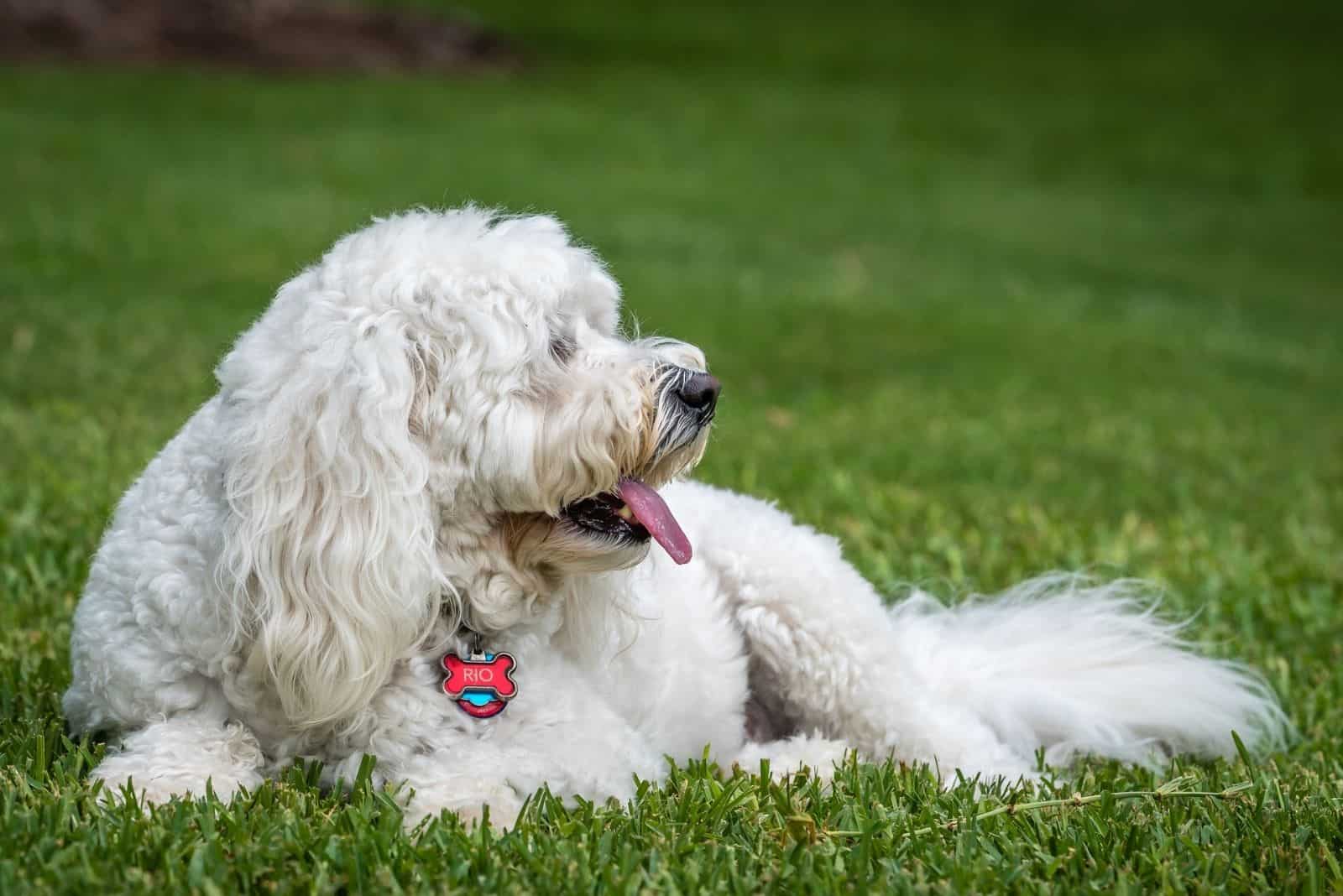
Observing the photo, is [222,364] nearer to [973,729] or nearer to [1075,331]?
[973,729]

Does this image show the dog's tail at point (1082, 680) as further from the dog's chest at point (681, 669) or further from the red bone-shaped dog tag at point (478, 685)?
the red bone-shaped dog tag at point (478, 685)

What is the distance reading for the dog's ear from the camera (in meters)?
3.04

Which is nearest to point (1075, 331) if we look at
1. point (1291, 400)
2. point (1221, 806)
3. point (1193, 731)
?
point (1291, 400)

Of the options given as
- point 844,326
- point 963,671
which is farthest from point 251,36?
point 963,671

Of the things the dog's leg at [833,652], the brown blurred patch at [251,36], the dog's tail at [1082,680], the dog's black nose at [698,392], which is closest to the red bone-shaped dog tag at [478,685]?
the dog's black nose at [698,392]

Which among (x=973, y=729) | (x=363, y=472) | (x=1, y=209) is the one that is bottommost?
(x=1, y=209)

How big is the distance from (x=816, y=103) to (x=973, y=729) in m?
21.4

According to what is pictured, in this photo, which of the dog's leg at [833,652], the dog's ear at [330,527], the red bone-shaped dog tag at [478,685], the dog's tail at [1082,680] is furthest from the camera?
the dog's tail at [1082,680]

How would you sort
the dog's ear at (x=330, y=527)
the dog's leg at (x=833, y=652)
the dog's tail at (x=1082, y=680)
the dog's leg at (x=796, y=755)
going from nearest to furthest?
1. the dog's ear at (x=330, y=527)
2. the dog's leg at (x=796, y=755)
3. the dog's leg at (x=833, y=652)
4. the dog's tail at (x=1082, y=680)

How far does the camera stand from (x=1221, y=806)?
11.5ft

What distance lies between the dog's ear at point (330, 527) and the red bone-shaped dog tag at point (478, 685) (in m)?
0.18

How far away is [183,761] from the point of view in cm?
316

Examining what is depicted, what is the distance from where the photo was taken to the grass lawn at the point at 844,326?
310 centimetres

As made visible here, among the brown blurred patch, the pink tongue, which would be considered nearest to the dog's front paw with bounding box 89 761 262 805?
the pink tongue
